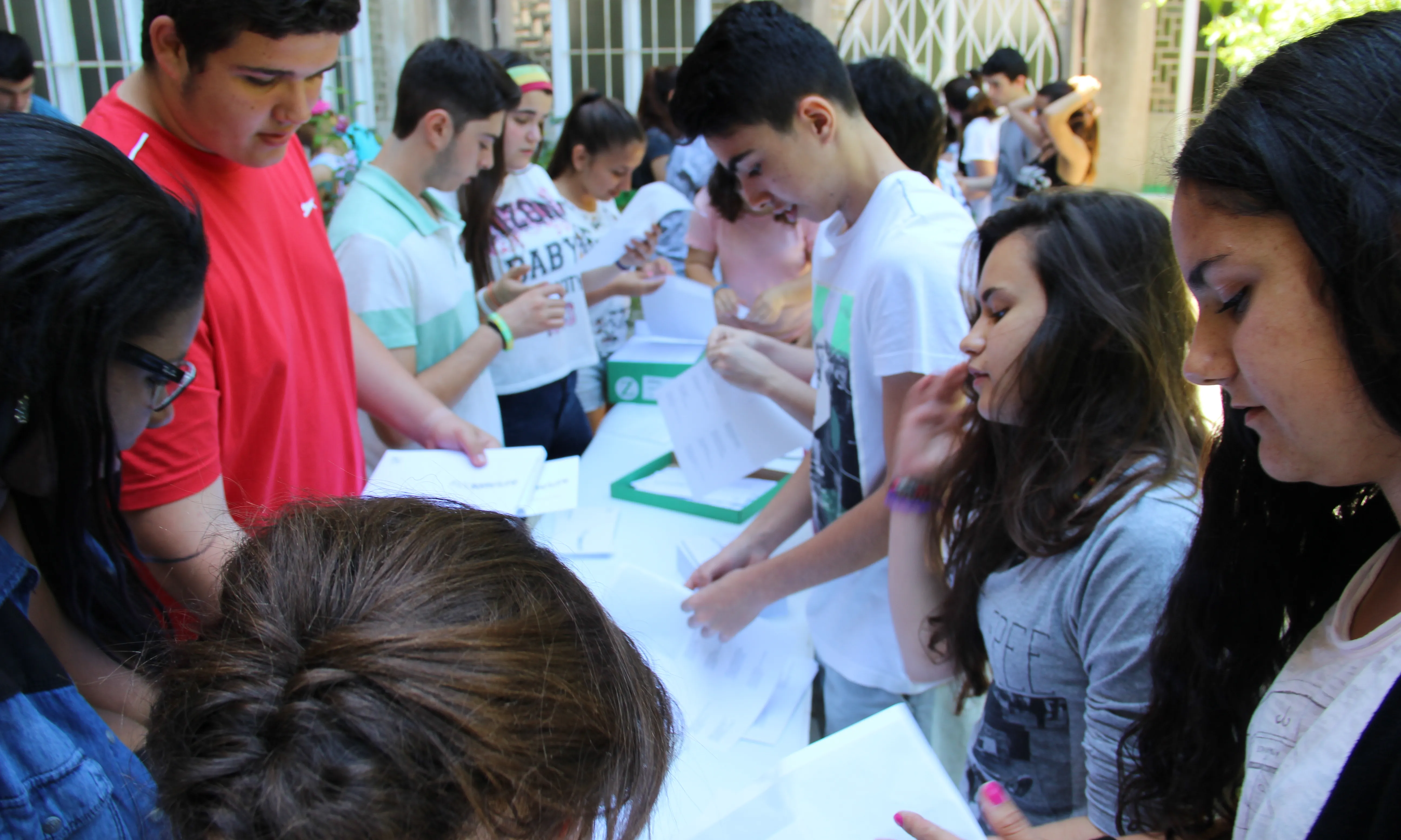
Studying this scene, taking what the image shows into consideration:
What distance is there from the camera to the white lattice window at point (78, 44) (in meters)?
3.90

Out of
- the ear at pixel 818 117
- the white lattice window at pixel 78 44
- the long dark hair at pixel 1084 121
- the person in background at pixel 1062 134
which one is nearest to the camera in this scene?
the ear at pixel 818 117

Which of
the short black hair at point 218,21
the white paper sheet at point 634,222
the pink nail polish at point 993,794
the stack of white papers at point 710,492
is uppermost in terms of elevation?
the short black hair at point 218,21

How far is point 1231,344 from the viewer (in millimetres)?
675

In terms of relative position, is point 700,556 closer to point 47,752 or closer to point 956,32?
point 47,752

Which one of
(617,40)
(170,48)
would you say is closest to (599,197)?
(170,48)

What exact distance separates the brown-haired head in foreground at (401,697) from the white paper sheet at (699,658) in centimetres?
73

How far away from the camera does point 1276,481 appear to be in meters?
0.83

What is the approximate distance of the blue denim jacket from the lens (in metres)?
0.71

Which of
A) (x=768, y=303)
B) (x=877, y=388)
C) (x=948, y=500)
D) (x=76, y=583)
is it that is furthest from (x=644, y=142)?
(x=76, y=583)

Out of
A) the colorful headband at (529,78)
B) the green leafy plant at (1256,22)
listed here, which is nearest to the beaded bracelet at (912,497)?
the colorful headband at (529,78)

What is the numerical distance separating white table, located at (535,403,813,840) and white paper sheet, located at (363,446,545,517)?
19 centimetres

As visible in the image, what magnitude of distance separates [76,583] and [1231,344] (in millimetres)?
1075

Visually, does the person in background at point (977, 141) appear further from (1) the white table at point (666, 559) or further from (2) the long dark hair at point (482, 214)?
(2) the long dark hair at point (482, 214)

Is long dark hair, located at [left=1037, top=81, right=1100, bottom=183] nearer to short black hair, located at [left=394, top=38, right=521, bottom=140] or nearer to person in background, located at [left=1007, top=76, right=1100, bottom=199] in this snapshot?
person in background, located at [left=1007, top=76, right=1100, bottom=199]
